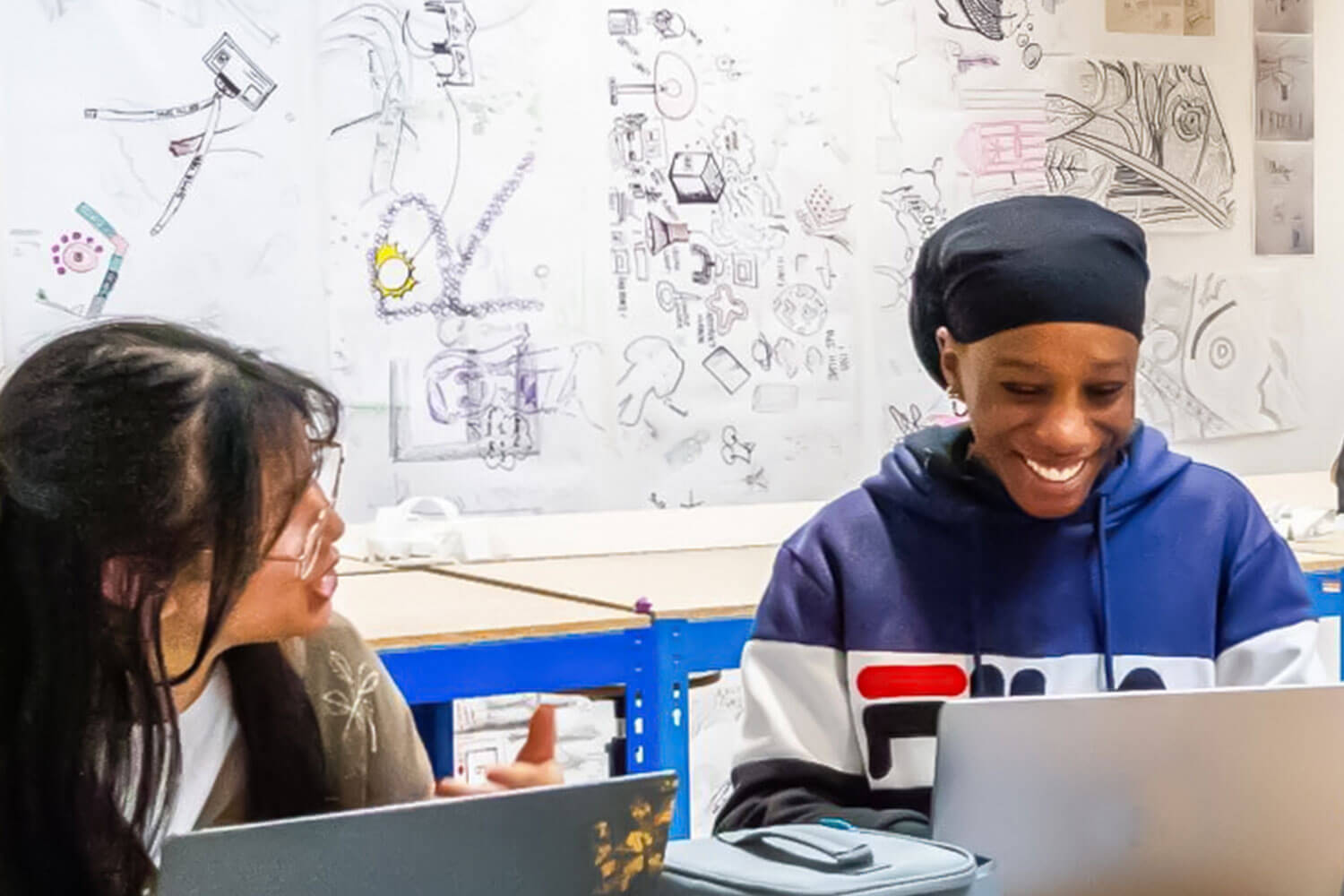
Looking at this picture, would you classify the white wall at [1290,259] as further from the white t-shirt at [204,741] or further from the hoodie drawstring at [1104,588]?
the white t-shirt at [204,741]

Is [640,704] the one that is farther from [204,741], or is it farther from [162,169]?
[204,741]

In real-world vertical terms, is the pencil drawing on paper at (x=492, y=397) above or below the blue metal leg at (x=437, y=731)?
above

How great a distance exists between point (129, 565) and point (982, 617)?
781 millimetres

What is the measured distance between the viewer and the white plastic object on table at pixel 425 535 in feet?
10.8

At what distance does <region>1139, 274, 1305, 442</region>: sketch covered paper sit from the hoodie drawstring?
8.90 feet

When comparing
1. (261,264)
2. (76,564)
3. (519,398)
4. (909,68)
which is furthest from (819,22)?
(76,564)

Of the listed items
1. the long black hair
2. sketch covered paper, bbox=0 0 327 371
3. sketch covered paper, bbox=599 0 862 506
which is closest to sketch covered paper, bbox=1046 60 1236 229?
sketch covered paper, bbox=599 0 862 506

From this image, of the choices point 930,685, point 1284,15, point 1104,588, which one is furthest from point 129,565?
point 1284,15

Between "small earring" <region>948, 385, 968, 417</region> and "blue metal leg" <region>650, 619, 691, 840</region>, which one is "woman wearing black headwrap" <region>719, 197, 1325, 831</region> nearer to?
"small earring" <region>948, 385, 968, 417</region>

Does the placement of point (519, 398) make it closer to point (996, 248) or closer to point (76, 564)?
point (996, 248)

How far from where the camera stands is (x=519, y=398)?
3.61 m

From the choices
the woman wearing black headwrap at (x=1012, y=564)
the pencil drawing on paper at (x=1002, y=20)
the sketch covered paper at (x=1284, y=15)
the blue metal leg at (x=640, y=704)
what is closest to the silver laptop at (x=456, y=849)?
the woman wearing black headwrap at (x=1012, y=564)

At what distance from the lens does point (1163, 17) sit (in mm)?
4254

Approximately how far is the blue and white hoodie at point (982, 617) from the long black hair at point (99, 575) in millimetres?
589
